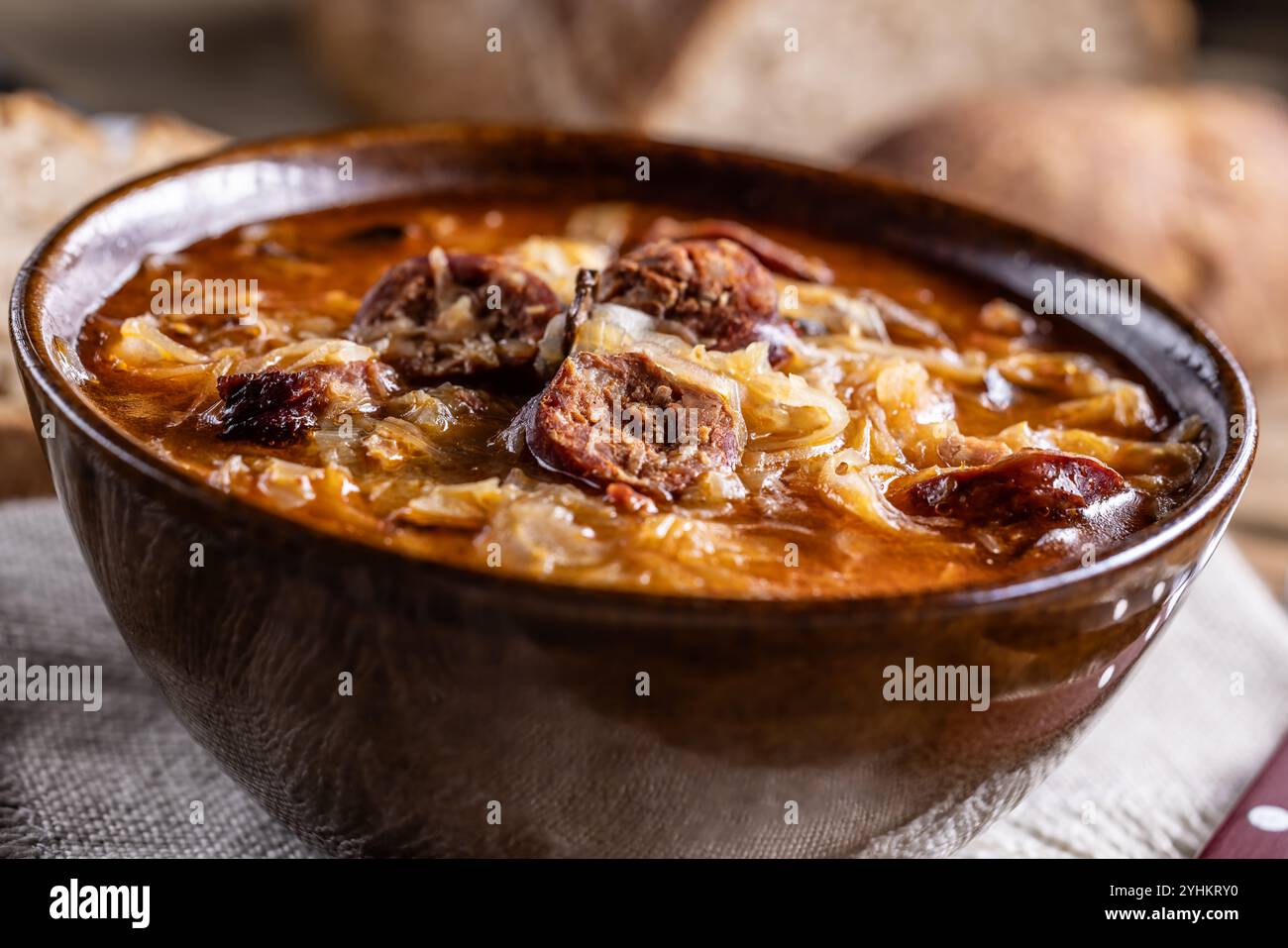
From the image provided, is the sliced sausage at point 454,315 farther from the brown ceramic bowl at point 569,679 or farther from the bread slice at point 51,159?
the bread slice at point 51,159

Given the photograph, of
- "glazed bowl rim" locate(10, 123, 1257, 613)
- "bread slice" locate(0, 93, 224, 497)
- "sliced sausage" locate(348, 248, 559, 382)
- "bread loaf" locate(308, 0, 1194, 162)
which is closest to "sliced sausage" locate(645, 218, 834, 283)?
"glazed bowl rim" locate(10, 123, 1257, 613)

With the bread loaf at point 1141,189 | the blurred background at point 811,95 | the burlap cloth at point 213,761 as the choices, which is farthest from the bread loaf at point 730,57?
the burlap cloth at point 213,761

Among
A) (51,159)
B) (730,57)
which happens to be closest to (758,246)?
(51,159)

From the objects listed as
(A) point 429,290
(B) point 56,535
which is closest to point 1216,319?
(A) point 429,290

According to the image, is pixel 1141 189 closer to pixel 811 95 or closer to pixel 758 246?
pixel 811 95

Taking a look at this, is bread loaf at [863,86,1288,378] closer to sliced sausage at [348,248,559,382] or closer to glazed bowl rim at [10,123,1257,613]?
glazed bowl rim at [10,123,1257,613]
